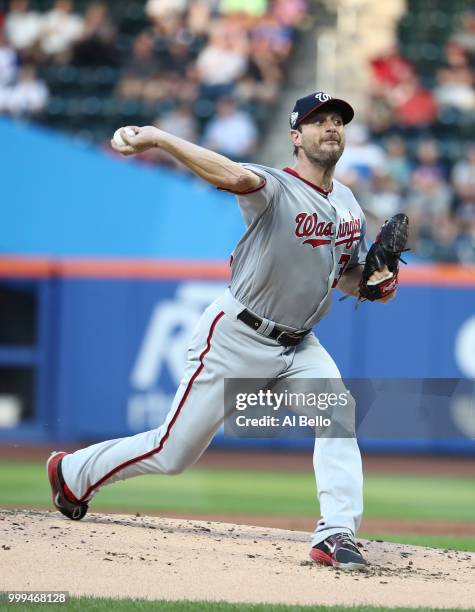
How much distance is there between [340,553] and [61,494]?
1.30 metres

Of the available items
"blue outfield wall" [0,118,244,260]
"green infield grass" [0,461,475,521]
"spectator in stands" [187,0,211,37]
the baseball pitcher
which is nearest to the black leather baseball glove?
the baseball pitcher

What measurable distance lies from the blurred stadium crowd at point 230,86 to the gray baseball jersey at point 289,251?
6668mm

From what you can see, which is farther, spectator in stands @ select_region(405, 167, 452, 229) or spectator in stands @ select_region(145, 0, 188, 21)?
spectator in stands @ select_region(145, 0, 188, 21)

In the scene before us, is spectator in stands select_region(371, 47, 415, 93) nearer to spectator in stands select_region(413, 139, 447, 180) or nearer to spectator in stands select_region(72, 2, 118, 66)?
spectator in stands select_region(413, 139, 447, 180)

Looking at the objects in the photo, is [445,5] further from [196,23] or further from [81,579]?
[81,579]

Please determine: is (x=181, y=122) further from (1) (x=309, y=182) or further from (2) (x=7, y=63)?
(1) (x=309, y=182)

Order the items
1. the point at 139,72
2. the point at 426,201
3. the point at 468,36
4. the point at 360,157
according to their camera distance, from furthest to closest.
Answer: the point at 468,36 → the point at 139,72 → the point at 426,201 → the point at 360,157

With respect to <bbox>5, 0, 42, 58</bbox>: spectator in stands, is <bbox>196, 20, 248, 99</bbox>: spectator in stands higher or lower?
lower

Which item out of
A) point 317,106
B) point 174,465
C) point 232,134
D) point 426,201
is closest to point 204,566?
point 174,465

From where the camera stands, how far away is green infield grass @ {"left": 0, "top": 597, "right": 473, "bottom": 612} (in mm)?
3859

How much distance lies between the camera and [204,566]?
14.9 feet

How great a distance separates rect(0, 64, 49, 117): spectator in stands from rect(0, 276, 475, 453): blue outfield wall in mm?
2392

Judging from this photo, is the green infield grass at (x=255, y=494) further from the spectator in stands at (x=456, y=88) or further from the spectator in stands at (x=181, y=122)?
the spectator in stands at (x=456, y=88)

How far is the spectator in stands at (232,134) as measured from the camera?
1203 cm
